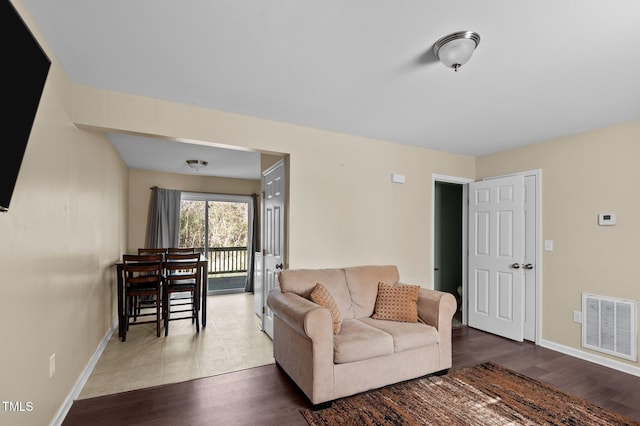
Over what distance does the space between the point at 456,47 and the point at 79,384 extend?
372 centimetres

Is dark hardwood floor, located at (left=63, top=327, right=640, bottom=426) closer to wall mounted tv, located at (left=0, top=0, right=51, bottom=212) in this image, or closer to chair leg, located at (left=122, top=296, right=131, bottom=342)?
chair leg, located at (left=122, top=296, right=131, bottom=342)

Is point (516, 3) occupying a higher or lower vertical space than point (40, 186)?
higher

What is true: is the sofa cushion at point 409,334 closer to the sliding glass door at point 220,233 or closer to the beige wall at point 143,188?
the sliding glass door at point 220,233

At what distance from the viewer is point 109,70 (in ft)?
7.48

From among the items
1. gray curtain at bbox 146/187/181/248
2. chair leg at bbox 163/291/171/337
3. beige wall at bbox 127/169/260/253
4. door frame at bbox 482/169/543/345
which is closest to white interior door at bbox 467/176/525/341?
door frame at bbox 482/169/543/345

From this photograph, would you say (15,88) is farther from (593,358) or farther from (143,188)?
(143,188)

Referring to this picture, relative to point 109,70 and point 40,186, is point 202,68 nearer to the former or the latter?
point 109,70

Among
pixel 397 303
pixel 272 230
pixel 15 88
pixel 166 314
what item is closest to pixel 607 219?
pixel 397 303

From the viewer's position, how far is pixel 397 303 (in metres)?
3.15

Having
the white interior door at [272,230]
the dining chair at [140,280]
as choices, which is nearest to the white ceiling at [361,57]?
the white interior door at [272,230]

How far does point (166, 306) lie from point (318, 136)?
2.84 meters

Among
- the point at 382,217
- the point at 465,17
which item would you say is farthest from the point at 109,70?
the point at 382,217

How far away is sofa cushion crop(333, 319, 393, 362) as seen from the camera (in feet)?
7.98

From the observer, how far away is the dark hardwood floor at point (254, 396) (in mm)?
2256
